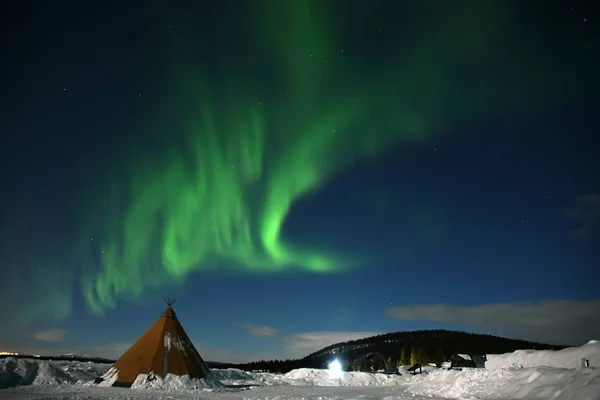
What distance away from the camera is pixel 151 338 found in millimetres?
30016

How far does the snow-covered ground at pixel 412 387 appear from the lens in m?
14.7

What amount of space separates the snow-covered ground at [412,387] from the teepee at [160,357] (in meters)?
0.72

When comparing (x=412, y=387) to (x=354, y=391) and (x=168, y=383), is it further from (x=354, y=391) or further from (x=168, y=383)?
(x=168, y=383)

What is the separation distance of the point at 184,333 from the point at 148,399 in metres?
12.5

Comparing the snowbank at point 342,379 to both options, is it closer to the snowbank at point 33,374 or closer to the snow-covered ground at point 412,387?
the snow-covered ground at point 412,387

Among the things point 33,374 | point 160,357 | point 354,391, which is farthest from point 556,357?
point 33,374

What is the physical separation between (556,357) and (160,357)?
1016 inches

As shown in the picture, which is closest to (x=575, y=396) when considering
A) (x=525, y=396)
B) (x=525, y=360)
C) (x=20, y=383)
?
(x=525, y=396)

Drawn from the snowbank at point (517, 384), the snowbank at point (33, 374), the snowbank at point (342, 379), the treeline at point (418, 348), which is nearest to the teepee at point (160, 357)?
the snowbank at point (33, 374)

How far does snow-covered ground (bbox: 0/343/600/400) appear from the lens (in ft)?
48.1

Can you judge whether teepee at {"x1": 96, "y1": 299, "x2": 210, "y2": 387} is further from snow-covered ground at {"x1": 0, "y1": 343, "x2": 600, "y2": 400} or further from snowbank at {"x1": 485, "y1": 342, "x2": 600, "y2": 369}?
snowbank at {"x1": 485, "y1": 342, "x2": 600, "y2": 369}

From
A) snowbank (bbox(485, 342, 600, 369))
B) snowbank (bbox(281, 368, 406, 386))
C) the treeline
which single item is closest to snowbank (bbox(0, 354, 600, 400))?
snowbank (bbox(485, 342, 600, 369))

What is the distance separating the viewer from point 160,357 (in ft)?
93.9

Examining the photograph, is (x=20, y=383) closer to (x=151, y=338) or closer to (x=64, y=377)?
(x=64, y=377)
